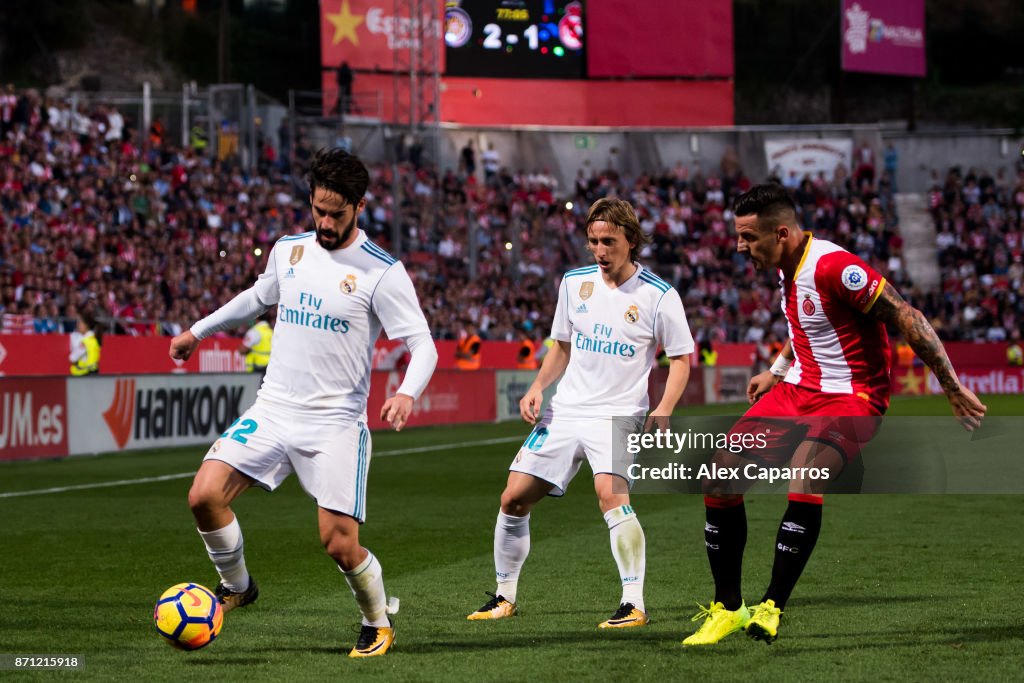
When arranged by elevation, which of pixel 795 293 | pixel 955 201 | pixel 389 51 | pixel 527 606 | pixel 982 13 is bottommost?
pixel 527 606

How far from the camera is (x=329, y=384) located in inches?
266

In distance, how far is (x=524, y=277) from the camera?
4409 cm

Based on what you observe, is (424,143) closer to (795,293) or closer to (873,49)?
(873,49)

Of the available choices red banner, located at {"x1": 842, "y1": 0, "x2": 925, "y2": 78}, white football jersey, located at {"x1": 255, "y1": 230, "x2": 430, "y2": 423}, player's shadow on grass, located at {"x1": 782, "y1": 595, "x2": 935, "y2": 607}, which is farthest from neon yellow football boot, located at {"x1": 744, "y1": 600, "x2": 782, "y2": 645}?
red banner, located at {"x1": 842, "y1": 0, "x2": 925, "y2": 78}

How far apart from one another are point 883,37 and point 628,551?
2048 inches

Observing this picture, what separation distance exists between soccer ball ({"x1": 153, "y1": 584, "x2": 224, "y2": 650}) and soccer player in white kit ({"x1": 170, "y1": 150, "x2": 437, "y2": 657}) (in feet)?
1.13

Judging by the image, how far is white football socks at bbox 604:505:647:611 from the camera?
7711mm

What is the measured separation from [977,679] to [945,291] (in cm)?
4299

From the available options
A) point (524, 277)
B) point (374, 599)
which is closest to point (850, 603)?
point (374, 599)

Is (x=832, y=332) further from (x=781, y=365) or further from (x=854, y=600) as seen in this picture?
(x=854, y=600)

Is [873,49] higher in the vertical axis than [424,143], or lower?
higher

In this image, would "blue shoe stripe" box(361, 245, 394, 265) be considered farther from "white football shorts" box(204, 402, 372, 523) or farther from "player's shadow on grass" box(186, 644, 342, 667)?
"player's shadow on grass" box(186, 644, 342, 667)

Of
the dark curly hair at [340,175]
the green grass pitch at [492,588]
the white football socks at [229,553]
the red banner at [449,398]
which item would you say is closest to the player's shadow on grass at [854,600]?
the green grass pitch at [492,588]

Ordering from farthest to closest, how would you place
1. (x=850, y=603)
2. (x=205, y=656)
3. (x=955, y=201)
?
(x=955, y=201) → (x=850, y=603) → (x=205, y=656)
